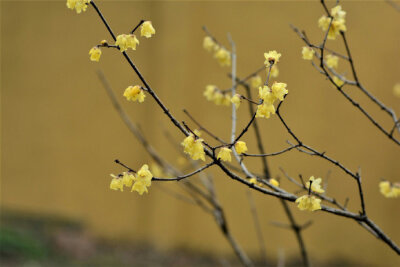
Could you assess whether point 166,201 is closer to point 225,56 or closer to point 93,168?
point 93,168

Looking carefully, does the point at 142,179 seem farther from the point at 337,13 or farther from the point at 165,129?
Answer: the point at 165,129

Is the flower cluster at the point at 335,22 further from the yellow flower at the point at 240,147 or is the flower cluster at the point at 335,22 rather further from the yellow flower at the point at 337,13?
the yellow flower at the point at 240,147

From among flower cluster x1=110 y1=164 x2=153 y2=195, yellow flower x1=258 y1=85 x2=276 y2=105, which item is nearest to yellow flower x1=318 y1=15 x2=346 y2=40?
yellow flower x1=258 y1=85 x2=276 y2=105

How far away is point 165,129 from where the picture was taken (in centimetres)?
436

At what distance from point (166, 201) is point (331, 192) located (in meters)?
1.46

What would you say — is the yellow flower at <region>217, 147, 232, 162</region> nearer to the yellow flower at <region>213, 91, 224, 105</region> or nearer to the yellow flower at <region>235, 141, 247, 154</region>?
the yellow flower at <region>235, 141, 247, 154</region>

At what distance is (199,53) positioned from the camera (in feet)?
14.9

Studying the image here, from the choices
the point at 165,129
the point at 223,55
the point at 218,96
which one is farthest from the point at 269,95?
the point at 165,129

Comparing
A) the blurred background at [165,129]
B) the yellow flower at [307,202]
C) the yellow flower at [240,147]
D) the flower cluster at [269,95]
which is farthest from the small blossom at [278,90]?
the blurred background at [165,129]

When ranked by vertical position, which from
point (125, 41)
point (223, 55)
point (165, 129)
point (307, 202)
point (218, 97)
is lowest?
point (307, 202)

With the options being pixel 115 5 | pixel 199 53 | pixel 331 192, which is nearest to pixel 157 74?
pixel 199 53

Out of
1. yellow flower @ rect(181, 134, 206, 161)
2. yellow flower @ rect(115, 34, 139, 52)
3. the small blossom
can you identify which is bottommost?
the small blossom

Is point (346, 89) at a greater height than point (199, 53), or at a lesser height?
lesser

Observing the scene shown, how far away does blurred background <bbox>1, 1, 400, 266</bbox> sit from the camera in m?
4.23
